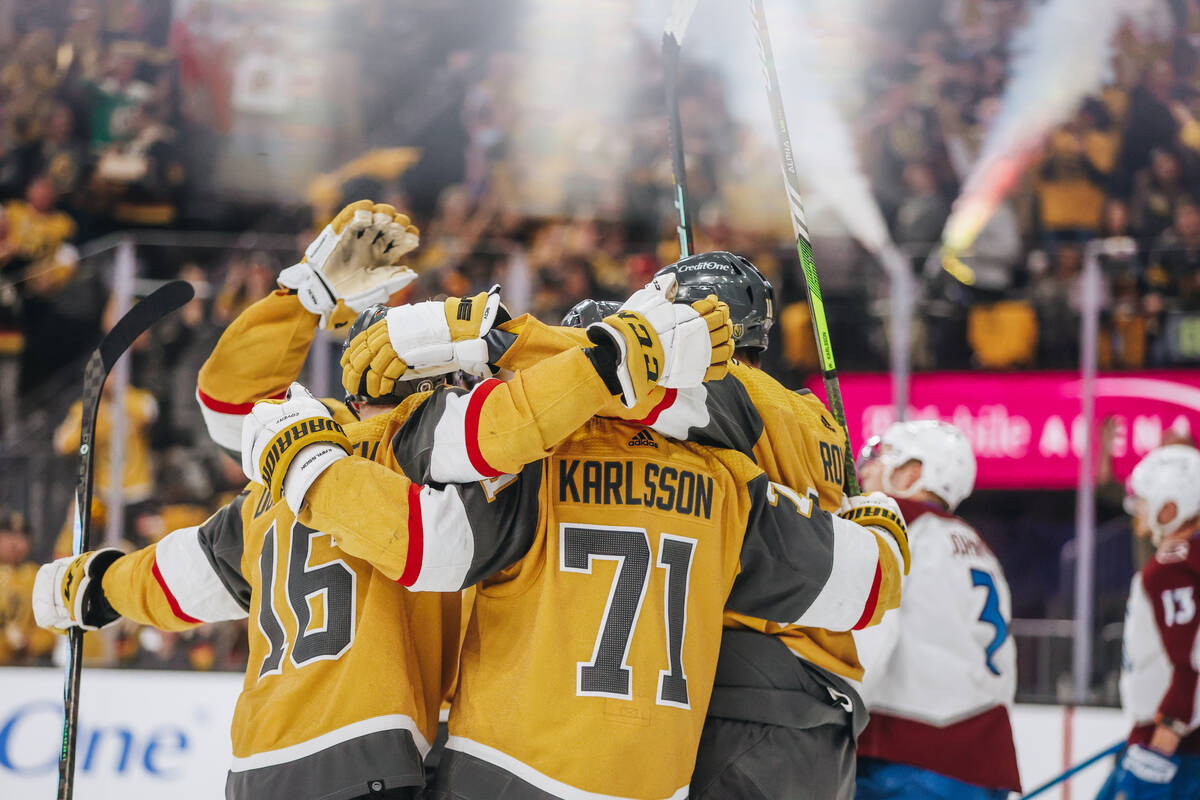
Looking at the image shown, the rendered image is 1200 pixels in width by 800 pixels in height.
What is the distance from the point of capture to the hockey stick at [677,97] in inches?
105

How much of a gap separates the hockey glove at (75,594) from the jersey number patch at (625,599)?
110 cm

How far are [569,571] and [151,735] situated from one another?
2598 mm

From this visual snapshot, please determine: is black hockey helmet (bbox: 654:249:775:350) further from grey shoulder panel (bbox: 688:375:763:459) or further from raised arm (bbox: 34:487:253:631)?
raised arm (bbox: 34:487:253:631)

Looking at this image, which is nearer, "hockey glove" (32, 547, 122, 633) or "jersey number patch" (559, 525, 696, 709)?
"jersey number patch" (559, 525, 696, 709)

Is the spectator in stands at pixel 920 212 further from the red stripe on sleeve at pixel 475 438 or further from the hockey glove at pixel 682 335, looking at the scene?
the red stripe on sleeve at pixel 475 438

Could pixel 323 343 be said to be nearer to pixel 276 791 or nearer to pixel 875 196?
pixel 276 791

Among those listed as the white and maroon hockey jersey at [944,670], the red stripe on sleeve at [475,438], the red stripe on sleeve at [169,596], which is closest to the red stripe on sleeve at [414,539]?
the red stripe on sleeve at [475,438]

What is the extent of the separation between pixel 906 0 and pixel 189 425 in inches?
249

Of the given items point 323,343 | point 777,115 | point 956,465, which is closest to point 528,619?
point 777,115

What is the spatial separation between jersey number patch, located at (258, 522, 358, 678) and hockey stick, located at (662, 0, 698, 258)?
969mm

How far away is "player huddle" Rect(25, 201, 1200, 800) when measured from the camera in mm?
1929

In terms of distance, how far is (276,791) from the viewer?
205 cm

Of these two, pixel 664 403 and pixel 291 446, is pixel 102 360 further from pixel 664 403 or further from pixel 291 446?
pixel 664 403

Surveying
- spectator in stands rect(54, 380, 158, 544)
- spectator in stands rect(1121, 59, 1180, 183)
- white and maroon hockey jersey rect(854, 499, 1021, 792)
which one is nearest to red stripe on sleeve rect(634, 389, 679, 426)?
white and maroon hockey jersey rect(854, 499, 1021, 792)
